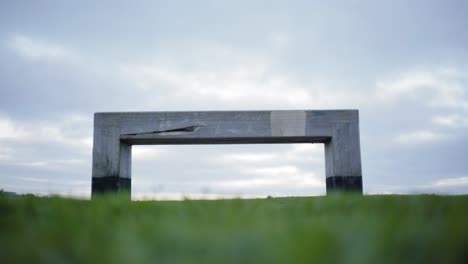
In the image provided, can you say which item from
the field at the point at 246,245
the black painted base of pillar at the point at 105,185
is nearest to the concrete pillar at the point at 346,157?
the black painted base of pillar at the point at 105,185

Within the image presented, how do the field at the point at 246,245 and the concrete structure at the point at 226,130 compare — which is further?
the concrete structure at the point at 226,130

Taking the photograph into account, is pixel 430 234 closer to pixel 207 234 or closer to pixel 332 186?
pixel 207 234

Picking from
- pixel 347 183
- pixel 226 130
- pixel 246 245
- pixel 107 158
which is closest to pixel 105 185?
pixel 107 158

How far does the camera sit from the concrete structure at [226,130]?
6121mm

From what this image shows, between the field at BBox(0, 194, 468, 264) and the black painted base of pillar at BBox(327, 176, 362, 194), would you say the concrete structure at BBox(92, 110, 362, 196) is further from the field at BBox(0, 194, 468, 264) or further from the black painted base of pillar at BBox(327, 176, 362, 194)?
the field at BBox(0, 194, 468, 264)

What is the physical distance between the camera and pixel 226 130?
6.11m

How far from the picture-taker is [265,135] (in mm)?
6148

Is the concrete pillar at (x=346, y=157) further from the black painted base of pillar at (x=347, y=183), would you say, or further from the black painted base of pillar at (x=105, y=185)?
the black painted base of pillar at (x=105, y=185)

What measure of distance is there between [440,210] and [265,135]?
472 cm

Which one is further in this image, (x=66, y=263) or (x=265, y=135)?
(x=265, y=135)

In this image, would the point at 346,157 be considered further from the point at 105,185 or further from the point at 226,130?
the point at 105,185

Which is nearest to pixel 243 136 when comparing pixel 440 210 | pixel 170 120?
pixel 170 120

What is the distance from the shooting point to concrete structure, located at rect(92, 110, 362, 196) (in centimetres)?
612

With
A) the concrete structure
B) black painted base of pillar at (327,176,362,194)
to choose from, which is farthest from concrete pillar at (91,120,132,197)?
black painted base of pillar at (327,176,362,194)
